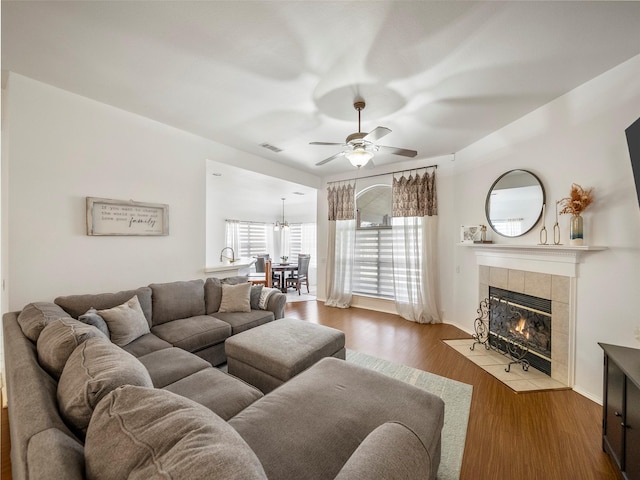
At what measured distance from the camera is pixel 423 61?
6.61 feet

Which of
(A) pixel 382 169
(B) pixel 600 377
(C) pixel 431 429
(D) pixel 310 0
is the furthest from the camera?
(A) pixel 382 169

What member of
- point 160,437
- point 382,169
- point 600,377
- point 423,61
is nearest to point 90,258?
point 160,437

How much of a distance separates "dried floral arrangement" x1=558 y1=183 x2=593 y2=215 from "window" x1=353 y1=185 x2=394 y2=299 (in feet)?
9.20

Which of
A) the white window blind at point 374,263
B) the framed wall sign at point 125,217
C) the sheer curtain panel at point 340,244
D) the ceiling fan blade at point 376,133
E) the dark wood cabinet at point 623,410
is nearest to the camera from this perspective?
the dark wood cabinet at point 623,410

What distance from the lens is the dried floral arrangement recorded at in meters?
2.30

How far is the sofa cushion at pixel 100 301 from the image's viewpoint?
7.57ft

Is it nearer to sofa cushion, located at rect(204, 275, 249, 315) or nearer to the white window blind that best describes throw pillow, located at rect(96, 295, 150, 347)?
sofa cushion, located at rect(204, 275, 249, 315)

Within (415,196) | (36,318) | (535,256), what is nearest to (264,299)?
(36,318)

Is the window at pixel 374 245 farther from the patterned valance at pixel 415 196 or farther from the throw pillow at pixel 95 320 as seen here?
the throw pillow at pixel 95 320

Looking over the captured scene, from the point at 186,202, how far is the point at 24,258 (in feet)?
5.22

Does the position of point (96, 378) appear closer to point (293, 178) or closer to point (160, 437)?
point (160, 437)

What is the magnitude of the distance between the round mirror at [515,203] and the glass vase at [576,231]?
45 centimetres

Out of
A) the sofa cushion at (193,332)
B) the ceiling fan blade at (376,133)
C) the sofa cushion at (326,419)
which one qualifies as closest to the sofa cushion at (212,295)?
the sofa cushion at (193,332)

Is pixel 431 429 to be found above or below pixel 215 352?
above
